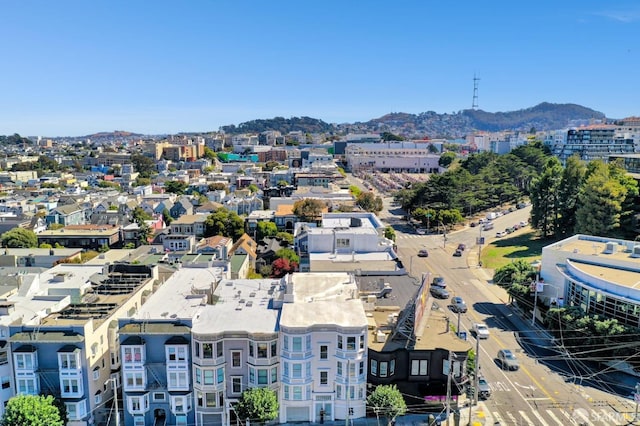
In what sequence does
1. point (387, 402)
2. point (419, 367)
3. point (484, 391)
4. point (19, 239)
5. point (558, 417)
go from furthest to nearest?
point (19, 239), point (484, 391), point (558, 417), point (419, 367), point (387, 402)

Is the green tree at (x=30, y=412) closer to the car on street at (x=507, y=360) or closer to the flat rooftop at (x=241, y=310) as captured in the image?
the flat rooftop at (x=241, y=310)

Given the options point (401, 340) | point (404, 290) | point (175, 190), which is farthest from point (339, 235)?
point (175, 190)

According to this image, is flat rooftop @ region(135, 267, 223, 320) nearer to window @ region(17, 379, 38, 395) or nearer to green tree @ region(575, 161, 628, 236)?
window @ region(17, 379, 38, 395)

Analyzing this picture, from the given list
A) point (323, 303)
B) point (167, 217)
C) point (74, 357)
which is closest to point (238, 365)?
point (323, 303)

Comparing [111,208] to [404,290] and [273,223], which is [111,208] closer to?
[273,223]

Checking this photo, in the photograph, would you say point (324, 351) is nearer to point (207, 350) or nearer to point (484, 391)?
point (207, 350)

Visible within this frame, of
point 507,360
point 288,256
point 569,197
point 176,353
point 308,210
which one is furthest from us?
point 308,210
